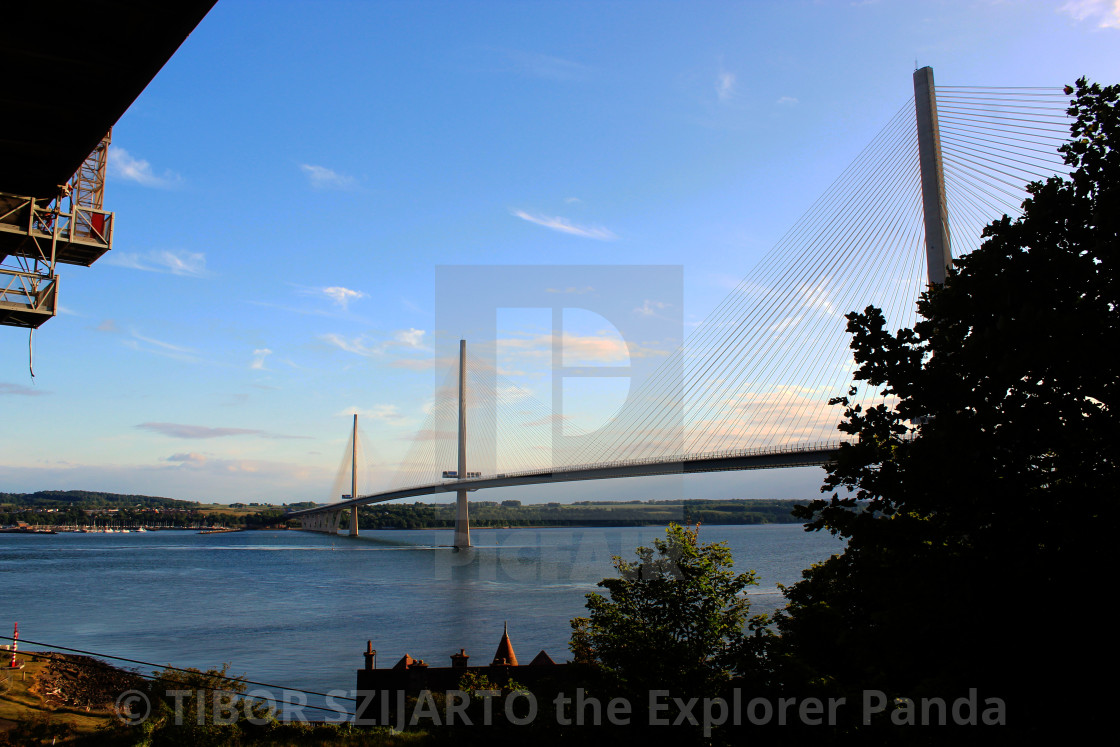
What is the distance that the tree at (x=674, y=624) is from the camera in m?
11.4

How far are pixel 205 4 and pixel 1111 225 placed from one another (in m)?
6.63

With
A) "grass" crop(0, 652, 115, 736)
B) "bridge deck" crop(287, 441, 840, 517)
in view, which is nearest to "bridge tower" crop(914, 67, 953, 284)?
"bridge deck" crop(287, 441, 840, 517)

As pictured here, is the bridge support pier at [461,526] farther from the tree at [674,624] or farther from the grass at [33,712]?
the tree at [674,624]

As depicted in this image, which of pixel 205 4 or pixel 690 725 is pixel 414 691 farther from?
pixel 205 4

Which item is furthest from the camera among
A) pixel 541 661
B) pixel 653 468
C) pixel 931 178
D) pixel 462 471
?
pixel 462 471

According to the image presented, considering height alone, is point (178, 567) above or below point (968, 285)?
below

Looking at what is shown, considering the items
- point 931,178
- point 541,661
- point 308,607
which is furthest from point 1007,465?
point 308,607

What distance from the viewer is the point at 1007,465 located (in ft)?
19.1

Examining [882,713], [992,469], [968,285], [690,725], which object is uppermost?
[968,285]

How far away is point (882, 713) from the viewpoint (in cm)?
732

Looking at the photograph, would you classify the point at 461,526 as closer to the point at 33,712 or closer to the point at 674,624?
the point at 33,712

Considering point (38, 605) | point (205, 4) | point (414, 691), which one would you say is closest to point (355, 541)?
point (38, 605)

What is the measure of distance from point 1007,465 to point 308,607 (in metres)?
45.2

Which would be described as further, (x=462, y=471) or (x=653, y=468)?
(x=462, y=471)
